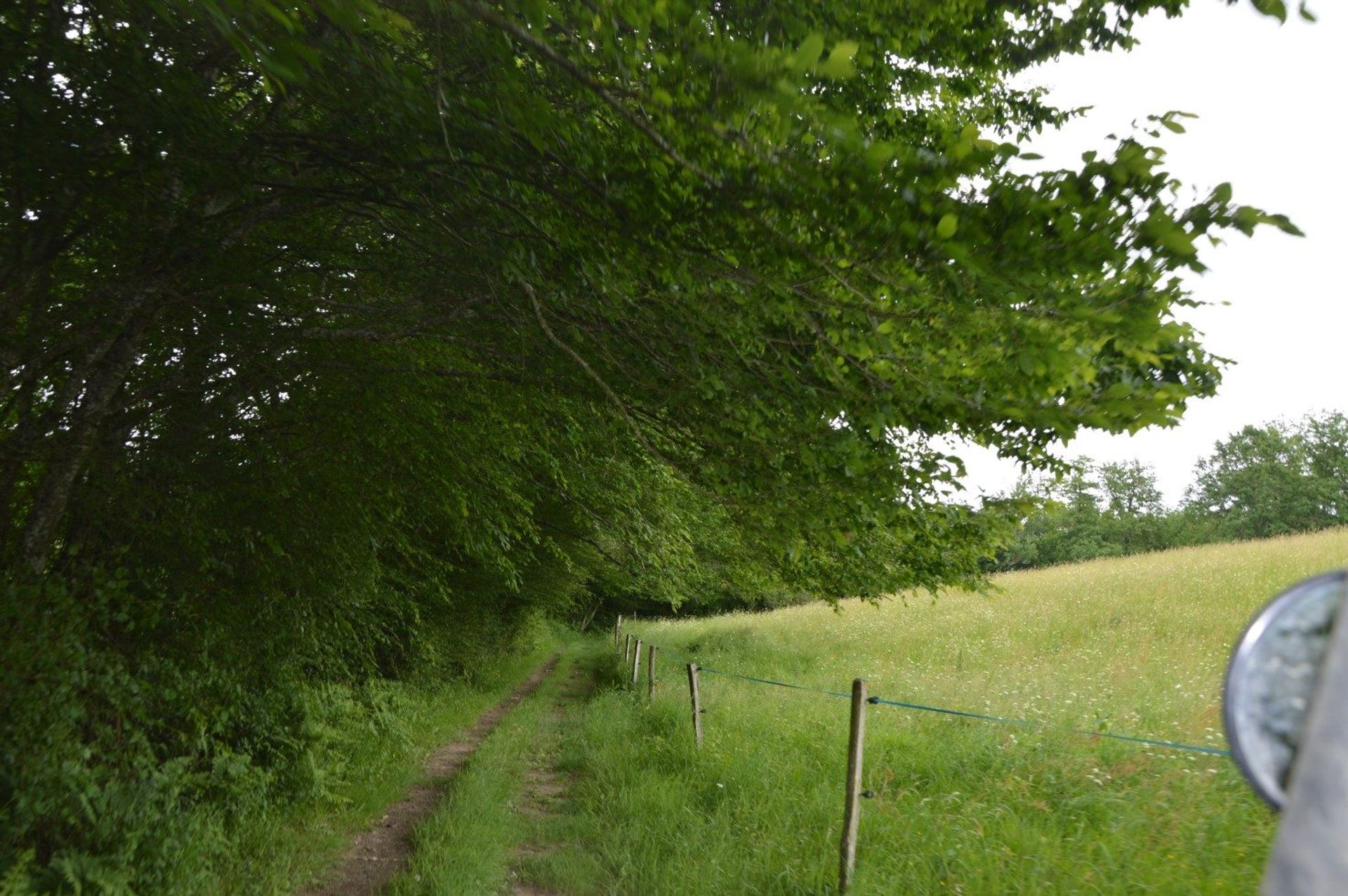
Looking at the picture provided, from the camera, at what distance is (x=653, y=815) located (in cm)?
711

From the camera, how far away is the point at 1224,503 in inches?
2987

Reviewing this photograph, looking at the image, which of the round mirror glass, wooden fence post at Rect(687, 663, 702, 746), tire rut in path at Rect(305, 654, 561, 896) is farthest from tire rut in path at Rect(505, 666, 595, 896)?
the round mirror glass

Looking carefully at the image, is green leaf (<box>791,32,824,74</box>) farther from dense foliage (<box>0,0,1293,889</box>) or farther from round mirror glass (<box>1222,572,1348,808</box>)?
round mirror glass (<box>1222,572,1348,808</box>)

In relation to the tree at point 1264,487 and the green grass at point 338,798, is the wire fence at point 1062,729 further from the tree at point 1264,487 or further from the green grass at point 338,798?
the tree at point 1264,487

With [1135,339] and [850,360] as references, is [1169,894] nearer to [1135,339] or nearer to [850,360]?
[1135,339]

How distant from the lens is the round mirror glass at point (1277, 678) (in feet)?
4.07

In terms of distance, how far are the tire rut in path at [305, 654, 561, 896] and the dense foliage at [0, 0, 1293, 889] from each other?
3.23 ft

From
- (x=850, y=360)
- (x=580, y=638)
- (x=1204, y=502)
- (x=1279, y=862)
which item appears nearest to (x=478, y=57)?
(x=850, y=360)

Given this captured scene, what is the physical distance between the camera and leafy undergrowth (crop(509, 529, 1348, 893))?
467 cm

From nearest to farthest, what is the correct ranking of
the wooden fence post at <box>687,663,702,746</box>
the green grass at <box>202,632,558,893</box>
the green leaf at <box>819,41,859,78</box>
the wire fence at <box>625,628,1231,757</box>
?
the green leaf at <box>819,41,859,78</box> → the wire fence at <box>625,628,1231,757</box> → the green grass at <box>202,632,558,893</box> → the wooden fence post at <box>687,663,702,746</box>

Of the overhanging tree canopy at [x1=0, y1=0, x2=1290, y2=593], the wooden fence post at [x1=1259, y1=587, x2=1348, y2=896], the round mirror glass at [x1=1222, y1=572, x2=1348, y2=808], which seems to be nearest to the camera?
the wooden fence post at [x1=1259, y1=587, x2=1348, y2=896]

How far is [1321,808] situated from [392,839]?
25.2ft

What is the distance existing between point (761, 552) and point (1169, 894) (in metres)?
4.28

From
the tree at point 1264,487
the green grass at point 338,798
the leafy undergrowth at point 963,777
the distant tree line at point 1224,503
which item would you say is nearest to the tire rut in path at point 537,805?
the leafy undergrowth at point 963,777
